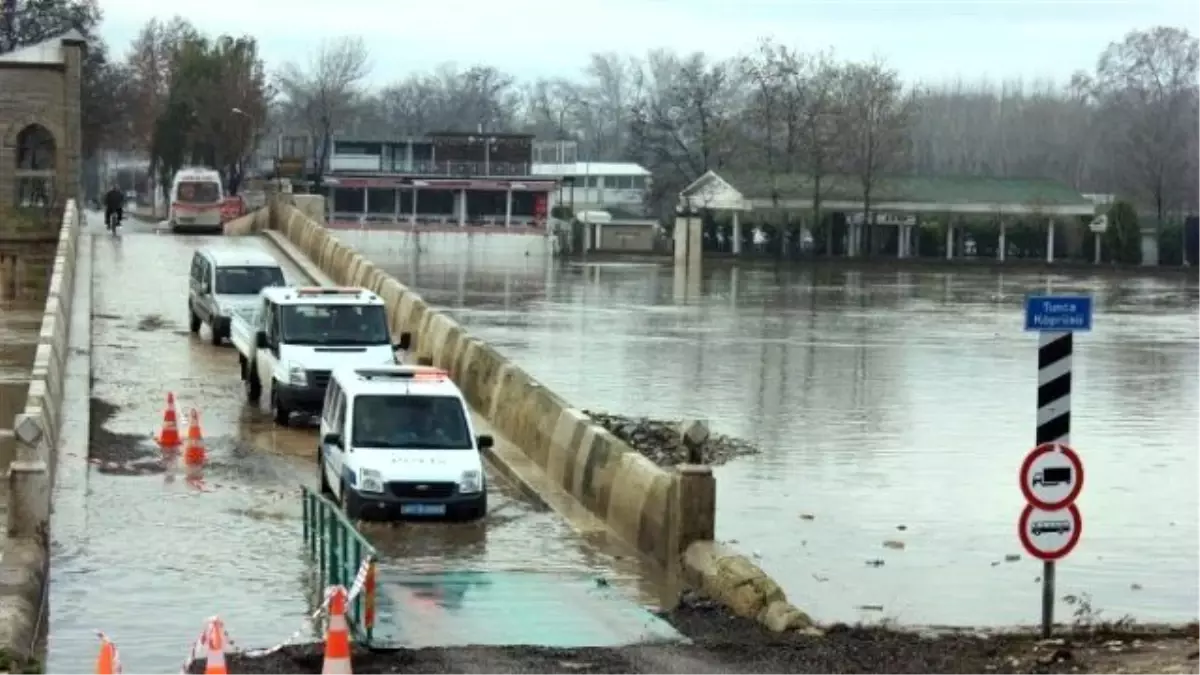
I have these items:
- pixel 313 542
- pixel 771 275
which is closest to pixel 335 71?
pixel 771 275

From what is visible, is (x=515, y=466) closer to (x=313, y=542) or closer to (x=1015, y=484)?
(x=313, y=542)

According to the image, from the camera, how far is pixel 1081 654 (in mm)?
15094

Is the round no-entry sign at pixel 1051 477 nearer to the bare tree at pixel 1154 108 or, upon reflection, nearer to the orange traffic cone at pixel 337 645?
the orange traffic cone at pixel 337 645

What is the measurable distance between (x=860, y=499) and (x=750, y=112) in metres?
101

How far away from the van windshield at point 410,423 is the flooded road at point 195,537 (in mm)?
1020

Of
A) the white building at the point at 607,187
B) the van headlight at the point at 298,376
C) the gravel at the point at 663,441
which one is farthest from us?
the white building at the point at 607,187

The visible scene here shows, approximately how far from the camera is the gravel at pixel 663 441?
107 feet

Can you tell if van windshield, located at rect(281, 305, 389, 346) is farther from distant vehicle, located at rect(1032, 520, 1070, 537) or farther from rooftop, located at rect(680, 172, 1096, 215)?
rooftop, located at rect(680, 172, 1096, 215)

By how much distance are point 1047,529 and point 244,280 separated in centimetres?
2686

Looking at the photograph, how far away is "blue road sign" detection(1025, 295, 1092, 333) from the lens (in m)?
15.7

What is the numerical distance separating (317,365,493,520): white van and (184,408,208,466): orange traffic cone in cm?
353

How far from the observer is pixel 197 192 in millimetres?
71500

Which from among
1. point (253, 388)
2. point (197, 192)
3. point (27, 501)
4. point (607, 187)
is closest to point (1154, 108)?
point (607, 187)

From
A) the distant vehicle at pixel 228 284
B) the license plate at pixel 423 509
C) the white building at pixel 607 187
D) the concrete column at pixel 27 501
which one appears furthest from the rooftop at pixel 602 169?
the concrete column at pixel 27 501
